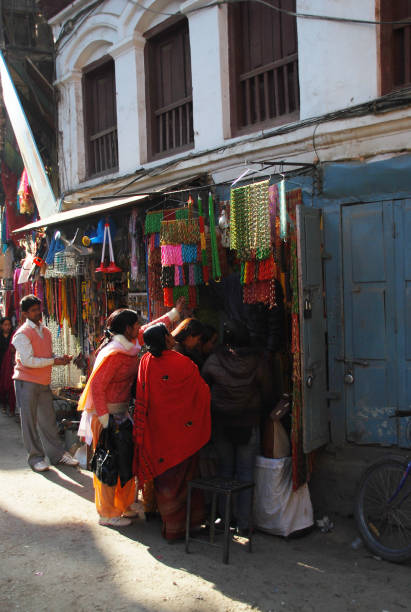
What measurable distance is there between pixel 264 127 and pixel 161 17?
2.51 metres

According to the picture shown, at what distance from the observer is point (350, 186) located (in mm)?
5332

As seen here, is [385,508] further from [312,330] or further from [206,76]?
[206,76]

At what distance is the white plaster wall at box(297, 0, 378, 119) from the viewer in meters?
5.25

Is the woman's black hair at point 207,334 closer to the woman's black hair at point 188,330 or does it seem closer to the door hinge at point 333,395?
the woman's black hair at point 188,330

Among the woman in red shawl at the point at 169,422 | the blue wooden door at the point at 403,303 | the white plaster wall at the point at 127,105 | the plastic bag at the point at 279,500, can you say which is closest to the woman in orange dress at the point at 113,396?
the woman in red shawl at the point at 169,422

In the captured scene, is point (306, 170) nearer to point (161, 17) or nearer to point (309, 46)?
point (309, 46)

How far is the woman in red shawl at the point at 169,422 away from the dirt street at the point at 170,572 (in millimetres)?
371

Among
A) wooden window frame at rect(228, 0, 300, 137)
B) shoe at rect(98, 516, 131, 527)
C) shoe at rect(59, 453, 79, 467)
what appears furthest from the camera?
shoe at rect(59, 453, 79, 467)

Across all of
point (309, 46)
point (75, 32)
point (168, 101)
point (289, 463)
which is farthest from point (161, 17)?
point (289, 463)

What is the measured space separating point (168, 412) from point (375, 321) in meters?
1.98

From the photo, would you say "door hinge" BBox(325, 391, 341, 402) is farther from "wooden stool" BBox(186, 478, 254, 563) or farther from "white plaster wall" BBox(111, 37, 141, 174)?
"white plaster wall" BBox(111, 37, 141, 174)

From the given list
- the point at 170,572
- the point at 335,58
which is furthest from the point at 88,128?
the point at 170,572

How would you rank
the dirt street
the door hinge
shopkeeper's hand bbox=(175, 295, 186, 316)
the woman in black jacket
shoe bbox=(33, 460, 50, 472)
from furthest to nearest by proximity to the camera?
shoe bbox=(33, 460, 50, 472) → shopkeeper's hand bbox=(175, 295, 186, 316) → the door hinge → the woman in black jacket → the dirt street

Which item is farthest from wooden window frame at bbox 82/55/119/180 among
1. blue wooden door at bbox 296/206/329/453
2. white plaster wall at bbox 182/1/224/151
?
blue wooden door at bbox 296/206/329/453
